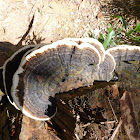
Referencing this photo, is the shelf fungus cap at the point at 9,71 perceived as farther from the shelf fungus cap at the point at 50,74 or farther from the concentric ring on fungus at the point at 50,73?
the shelf fungus cap at the point at 50,74

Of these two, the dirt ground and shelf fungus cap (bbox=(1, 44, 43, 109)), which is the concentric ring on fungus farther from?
the dirt ground

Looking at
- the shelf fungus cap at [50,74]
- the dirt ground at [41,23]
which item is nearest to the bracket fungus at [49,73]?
the shelf fungus cap at [50,74]

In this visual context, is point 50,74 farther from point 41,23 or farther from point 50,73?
point 41,23

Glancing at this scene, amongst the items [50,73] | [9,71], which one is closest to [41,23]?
[9,71]

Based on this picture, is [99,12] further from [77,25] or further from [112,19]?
[77,25]

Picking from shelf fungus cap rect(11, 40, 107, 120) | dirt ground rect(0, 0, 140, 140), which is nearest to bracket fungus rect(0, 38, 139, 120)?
shelf fungus cap rect(11, 40, 107, 120)

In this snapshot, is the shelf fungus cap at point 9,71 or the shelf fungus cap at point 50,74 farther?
the shelf fungus cap at point 9,71
